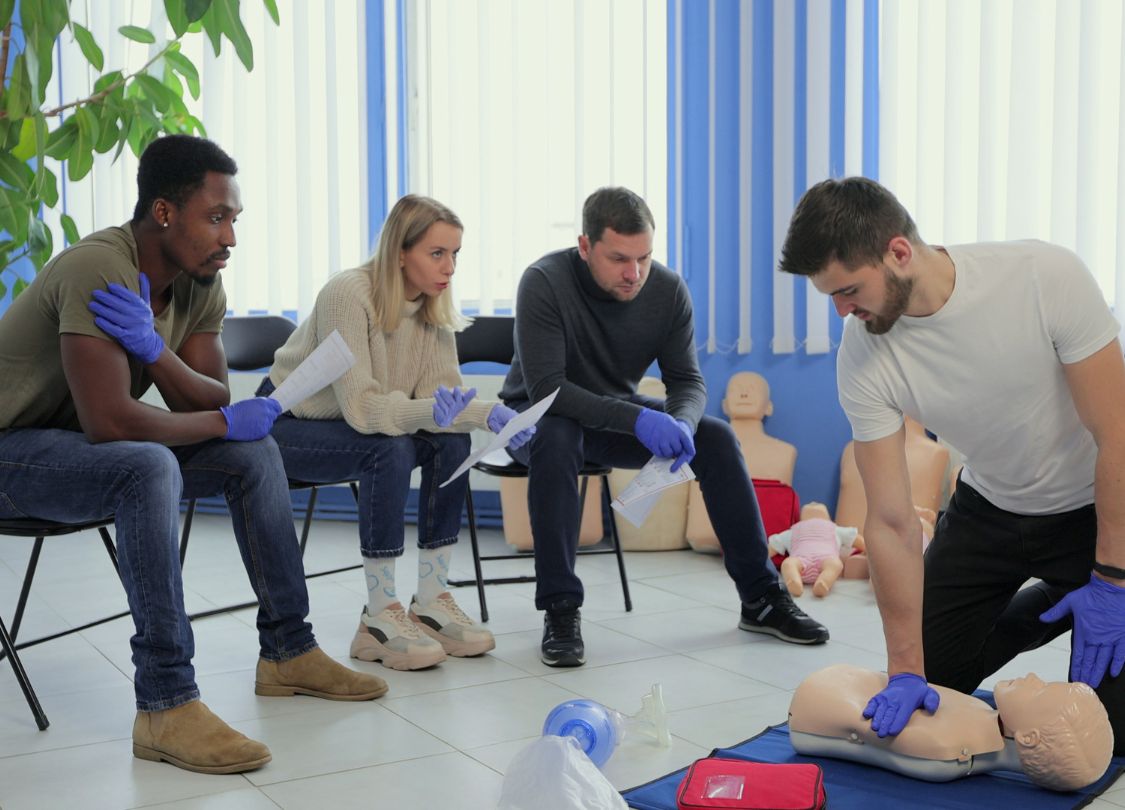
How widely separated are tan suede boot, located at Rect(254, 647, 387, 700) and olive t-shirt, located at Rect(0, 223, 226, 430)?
57cm

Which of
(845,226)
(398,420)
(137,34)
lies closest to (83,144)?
(137,34)

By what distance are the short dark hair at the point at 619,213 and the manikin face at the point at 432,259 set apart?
0.30m

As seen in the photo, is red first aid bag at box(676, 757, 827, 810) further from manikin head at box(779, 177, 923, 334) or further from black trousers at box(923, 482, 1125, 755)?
manikin head at box(779, 177, 923, 334)

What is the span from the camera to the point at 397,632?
7.98 ft

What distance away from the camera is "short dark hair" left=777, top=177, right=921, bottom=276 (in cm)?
A: 171

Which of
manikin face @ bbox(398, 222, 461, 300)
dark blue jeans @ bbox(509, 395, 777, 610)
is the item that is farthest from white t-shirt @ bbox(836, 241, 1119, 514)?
manikin face @ bbox(398, 222, 461, 300)

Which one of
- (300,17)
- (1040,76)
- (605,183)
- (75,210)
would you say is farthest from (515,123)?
(75,210)

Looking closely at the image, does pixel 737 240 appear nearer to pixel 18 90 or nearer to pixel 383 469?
pixel 383 469

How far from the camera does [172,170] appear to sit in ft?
6.78

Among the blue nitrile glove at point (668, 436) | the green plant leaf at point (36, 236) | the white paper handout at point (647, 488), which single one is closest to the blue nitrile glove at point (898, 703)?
the white paper handout at point (647, 488)

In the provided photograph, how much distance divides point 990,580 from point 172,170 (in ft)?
5.11

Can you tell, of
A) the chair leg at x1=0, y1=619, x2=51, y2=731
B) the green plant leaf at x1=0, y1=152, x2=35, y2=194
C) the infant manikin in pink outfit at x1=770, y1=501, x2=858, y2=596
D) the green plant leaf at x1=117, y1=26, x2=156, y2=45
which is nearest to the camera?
the chair leg at x1=0, y1=619, x2=51, y2=731

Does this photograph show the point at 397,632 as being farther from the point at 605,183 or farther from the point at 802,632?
the point at 605,183

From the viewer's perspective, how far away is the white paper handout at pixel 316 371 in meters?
2.21
